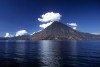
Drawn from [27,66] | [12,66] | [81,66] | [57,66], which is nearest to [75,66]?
[81,66]

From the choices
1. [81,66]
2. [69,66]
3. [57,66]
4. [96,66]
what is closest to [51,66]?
[57,66]

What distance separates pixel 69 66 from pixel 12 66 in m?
21.2

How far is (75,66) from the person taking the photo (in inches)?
2334

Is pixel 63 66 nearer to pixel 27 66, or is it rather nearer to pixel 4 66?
pixel 27 66

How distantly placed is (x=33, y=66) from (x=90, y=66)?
69.5ft

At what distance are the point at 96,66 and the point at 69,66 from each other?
9.97 meters

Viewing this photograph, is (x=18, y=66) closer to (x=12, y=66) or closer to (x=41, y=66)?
(x=12, y=66)

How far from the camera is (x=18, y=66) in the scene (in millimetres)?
59312

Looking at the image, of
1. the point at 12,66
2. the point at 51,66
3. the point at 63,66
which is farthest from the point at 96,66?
the point at 12,66

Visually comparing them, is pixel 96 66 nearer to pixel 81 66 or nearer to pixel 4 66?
pixel 81 66

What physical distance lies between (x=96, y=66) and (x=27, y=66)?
2554cm

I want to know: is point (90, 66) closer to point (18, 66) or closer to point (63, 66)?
point (63, 66)

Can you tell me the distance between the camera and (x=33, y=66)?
5972cm

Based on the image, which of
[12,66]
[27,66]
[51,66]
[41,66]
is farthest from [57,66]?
[12,66]
